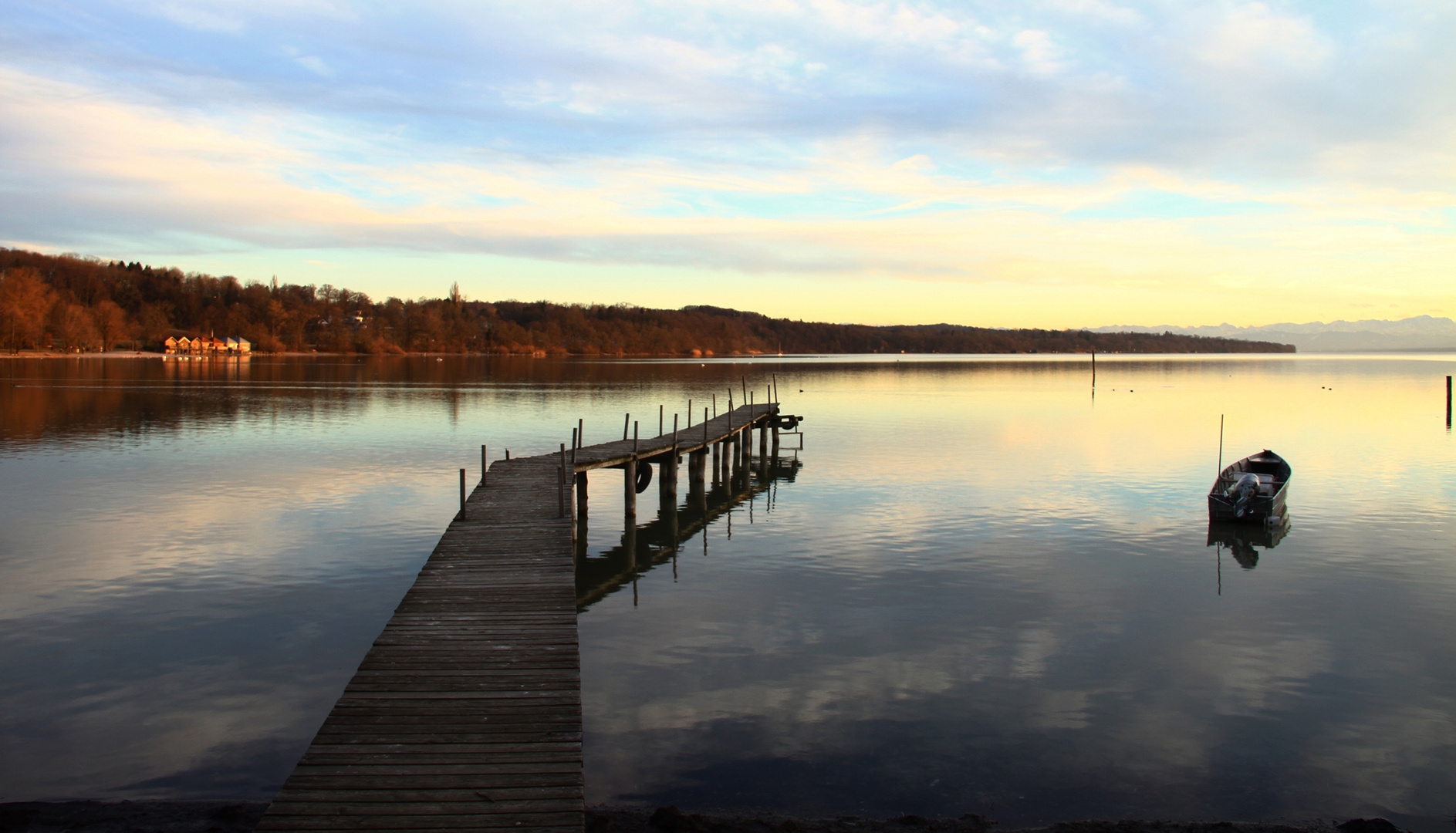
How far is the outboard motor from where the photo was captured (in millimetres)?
21188

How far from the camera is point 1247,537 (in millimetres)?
20469

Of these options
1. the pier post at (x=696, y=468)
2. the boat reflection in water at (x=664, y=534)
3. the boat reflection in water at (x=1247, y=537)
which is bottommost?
the boat reflection in water at (x=664, y=534)

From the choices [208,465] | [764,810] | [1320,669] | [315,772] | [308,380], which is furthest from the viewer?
[308,380]

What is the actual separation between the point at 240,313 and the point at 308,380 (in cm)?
9870

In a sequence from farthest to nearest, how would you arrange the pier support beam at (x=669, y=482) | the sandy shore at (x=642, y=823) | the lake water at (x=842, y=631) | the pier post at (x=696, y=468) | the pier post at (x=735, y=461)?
the pier post at (x=735, y=461), the pier post at (x=696, y=468), the pier support beam at (x=669, y=482), the lake water at (x=842, y=631), the sandy shore at (x=642, y=823)

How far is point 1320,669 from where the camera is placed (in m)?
12.1

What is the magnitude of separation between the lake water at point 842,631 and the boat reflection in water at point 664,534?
0.46ft

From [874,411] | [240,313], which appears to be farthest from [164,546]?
[240,313]

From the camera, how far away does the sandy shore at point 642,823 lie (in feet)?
24.9

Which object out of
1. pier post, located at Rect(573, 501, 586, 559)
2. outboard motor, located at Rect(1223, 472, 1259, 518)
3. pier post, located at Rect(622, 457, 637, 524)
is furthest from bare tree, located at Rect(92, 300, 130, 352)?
outboard motor, located at Rect(1223, 472, 1259, 518)

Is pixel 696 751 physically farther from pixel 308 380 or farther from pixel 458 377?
pixel 458 377

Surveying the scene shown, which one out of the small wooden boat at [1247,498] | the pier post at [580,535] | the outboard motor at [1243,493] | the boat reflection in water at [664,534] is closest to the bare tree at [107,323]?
the boat reflection in water at [664,534]

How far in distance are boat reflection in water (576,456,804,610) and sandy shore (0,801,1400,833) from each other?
7075 mm

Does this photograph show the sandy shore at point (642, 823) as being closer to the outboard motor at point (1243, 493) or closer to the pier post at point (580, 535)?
the pier post at point (580, 535)
